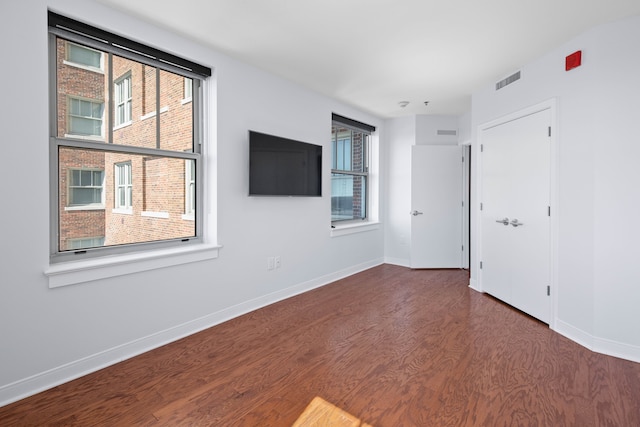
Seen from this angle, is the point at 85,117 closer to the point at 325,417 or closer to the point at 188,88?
the point at 188,88

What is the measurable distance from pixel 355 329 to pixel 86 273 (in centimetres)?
219

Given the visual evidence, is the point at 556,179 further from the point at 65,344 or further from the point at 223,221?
the point at 65,344

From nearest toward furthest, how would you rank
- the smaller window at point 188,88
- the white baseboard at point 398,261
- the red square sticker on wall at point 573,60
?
the red square sticker on wall at point 573,60 < the smaller window at point 188,88 < the white baseboard at point 398,261

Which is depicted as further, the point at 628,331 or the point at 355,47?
the point at 355,47

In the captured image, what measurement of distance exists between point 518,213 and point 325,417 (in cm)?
293

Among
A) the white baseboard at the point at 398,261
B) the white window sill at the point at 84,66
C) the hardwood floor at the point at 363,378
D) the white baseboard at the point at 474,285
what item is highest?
the white window sill at the point at 84,66

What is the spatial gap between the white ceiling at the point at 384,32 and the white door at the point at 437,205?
1642 millimetres

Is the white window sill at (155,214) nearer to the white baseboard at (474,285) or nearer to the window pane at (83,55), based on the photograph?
the window pane at (83,55)

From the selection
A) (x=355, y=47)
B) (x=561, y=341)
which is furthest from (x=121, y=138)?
(x=561, y=341)

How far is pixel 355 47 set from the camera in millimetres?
3041

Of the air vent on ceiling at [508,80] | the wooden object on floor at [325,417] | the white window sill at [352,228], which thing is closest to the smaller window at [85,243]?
the wooden object on floor at [325,417]

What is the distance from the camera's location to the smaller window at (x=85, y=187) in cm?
238

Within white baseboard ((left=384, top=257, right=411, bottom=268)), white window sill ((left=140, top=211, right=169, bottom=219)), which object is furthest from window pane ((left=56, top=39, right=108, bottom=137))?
white baseboard ((left=384, top=257, right=411, bottom=268))

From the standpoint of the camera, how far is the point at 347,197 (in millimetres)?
5555
